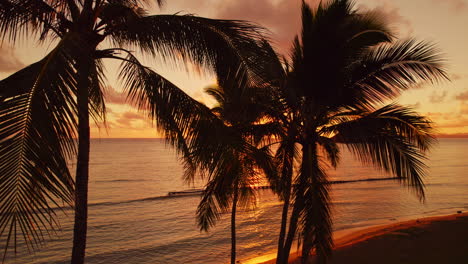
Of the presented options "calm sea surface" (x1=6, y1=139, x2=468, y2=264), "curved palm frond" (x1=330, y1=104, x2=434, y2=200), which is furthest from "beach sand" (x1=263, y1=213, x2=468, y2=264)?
"curved palm frond" (x1=330, y1=104, x2=434, y2=200)

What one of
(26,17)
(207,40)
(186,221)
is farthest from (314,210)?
(186,221)

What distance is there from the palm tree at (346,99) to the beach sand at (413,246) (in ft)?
20.7

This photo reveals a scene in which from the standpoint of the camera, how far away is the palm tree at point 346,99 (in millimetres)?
5324

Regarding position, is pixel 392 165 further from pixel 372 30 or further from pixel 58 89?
pixel 58 89

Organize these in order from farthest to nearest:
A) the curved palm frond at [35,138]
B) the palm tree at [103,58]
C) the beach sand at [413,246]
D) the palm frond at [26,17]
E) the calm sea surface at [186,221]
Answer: the calm sea surface at [186,221] → the beach sand at [413,246] → the palm frond at [26,17] → the palm tree at [103,58] → the curved palm frond at [35,138]

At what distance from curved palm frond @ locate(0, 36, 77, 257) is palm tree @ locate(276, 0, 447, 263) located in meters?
Result: 4.04

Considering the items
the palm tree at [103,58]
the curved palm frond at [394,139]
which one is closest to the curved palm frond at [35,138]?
the palm tree at [103,58]

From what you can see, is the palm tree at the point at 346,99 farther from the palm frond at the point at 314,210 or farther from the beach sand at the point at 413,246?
the beach sand at the point at 413,246

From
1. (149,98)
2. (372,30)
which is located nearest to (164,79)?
(149,98)

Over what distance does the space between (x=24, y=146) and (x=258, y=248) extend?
1541 centimetres

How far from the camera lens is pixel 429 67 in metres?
5.14

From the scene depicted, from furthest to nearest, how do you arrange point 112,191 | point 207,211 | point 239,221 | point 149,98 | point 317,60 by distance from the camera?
1. point 112,191
2. point 239,221
3. point 207,211
4. point 317,60
5. point 149,98

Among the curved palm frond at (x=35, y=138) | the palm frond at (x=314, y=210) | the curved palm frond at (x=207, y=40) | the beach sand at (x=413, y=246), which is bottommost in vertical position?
the beach sand at (x=413, y=246)

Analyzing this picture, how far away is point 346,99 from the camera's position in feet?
19.5
